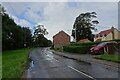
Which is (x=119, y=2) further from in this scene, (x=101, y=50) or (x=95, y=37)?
(x=95, y=37)

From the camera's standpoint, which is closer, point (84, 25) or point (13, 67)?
point (13, 67)

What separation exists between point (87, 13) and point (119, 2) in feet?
267

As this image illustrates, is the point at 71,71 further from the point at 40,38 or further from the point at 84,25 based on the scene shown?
the point at 40,38

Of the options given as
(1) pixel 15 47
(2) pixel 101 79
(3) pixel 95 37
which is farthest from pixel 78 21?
(2) pixel 101 79

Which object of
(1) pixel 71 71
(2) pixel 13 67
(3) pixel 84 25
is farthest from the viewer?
(3) pixel 84 25

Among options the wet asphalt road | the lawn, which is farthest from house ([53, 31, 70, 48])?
the wet asphalt road

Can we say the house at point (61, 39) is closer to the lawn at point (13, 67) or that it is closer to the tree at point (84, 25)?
the tree at point (84, 25)

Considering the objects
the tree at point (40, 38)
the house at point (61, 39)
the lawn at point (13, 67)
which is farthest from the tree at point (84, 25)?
the lawn at point (13, 67)

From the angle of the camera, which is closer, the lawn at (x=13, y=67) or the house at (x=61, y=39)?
the lawn at (x=13, y=67)


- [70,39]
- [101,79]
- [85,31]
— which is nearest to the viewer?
[101,79]

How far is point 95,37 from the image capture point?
105 meters

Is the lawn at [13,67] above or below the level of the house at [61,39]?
below

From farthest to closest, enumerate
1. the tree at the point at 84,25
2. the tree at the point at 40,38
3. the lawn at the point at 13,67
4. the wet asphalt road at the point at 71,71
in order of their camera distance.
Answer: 1. the tree at the point at 40,38
2. the tree at the point at 84,25
3. the lawn at the point at 13,67
4. the wet asphalt road at the point at 71,71

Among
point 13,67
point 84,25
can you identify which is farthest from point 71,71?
point 84,25
